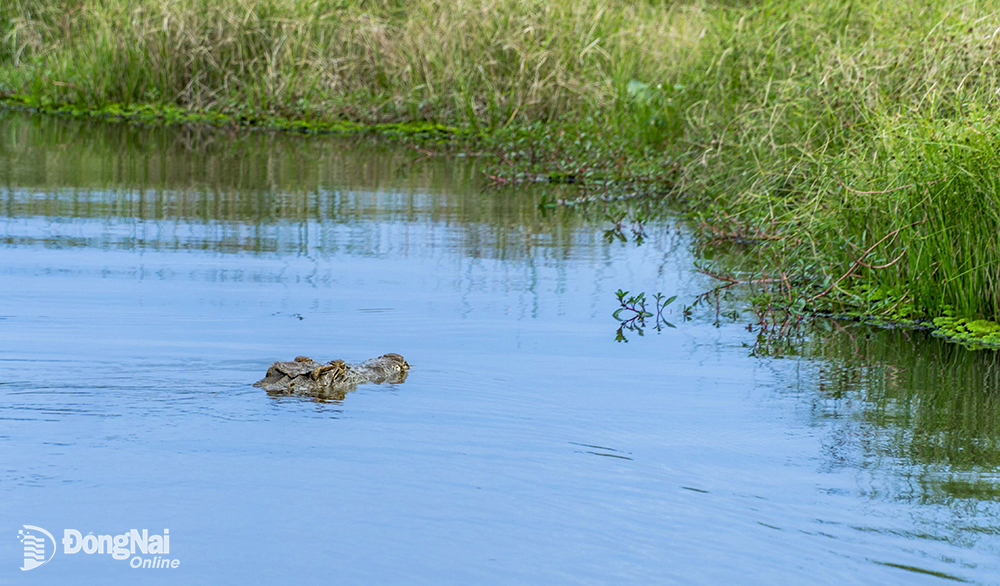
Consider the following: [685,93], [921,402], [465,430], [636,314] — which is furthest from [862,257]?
[685,93]

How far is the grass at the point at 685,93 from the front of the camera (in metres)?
7.64

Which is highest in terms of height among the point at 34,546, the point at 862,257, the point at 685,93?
the point at 685,93

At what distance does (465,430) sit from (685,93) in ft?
28.4

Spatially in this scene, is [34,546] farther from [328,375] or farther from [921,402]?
[921,402]

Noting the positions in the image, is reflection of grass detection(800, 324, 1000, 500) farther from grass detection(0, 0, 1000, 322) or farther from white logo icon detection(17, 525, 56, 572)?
white logo icon detection(17, 525, 56, 572)

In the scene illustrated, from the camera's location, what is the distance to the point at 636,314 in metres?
7.57

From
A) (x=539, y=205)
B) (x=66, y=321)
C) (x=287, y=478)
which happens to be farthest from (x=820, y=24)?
(x=287, y=478)

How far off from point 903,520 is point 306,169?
1095cm

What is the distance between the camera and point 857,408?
577cm

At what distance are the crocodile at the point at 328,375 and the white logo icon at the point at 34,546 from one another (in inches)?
62.5

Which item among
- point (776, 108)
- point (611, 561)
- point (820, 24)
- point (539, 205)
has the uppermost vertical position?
point (820, 24)

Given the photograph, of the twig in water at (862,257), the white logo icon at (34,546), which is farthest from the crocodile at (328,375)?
the twig in water at (862,257)

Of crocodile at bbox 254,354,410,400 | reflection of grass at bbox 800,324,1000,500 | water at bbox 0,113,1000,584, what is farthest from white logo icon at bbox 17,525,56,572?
reflection of grass at bbox 800,324,1000,500

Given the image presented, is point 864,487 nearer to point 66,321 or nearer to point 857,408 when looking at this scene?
point 857,408
